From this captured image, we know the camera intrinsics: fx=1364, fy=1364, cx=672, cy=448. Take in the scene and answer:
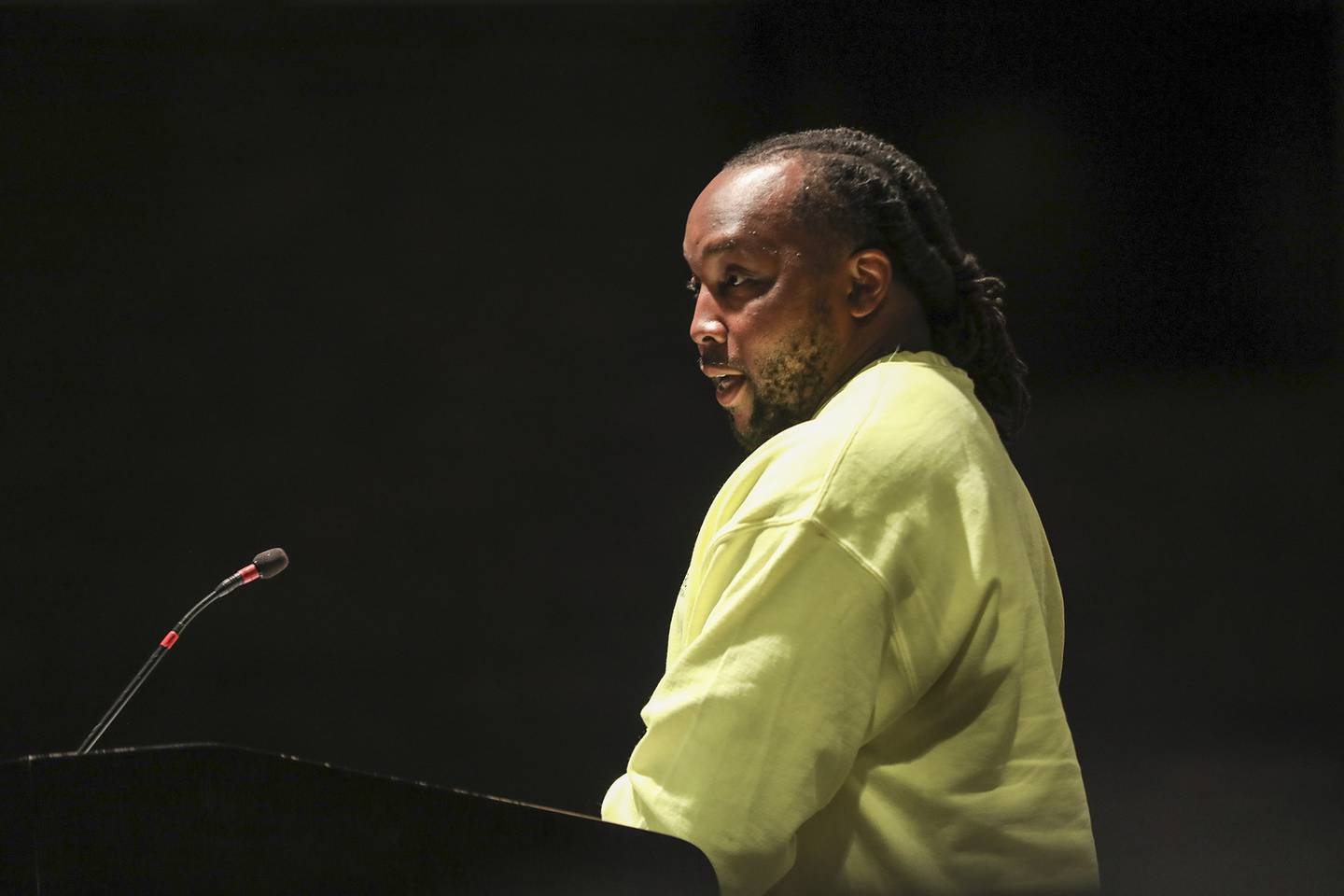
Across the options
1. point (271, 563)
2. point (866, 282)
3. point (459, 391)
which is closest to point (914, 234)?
point (866, 282)

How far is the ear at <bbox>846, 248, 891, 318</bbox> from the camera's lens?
4.33 ft

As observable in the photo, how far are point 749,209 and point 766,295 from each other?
0.28 ft

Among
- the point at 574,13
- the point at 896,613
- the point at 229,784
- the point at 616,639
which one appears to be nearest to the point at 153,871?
the point at 229,784

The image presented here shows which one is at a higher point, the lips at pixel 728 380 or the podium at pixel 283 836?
the lips at pixel 728 380

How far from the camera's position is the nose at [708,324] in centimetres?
135

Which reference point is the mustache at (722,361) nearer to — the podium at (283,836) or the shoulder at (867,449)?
the shoulder at (867,449)

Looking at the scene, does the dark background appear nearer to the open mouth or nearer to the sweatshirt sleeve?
the open mouth

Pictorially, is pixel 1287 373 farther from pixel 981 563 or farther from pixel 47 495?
pixel 47 495

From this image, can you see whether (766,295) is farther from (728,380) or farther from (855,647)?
(855,647)

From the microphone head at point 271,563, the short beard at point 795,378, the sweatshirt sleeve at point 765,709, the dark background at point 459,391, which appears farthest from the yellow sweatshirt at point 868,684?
the dark background at point 459,391

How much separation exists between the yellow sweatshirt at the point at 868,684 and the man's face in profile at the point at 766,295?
0.13 m

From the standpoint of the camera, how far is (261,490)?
256 centimetres

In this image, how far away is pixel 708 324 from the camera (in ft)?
4.43

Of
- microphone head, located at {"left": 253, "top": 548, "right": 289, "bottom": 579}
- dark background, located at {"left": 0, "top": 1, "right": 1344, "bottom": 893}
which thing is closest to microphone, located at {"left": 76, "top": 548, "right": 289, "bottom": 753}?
microphone head, located at {"left": 253, "top": 548, "right": 289, "bottom": 579}
